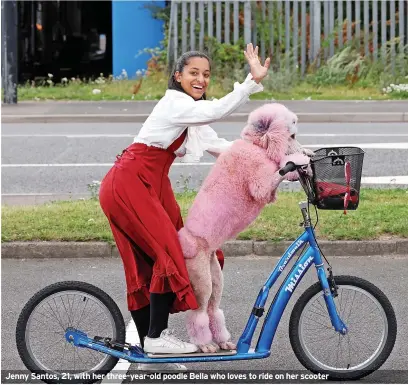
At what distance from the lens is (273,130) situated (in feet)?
17.5

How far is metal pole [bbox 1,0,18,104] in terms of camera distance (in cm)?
1977

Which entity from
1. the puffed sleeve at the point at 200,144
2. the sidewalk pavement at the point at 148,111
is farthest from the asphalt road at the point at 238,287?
the sidewalk pavement at the point at 148,111

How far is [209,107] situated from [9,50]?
15.3 metres

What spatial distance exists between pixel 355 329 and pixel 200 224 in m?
0.90

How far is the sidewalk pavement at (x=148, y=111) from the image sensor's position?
697 inches

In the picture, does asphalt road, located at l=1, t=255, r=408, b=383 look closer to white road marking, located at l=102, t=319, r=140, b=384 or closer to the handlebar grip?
white road marking, located at l=102, t=319, r=140, b=384

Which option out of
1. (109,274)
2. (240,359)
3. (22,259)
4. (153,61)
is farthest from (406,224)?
(153,61)

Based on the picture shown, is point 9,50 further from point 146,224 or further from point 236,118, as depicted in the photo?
point 146,224

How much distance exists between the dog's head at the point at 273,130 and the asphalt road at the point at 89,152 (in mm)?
5324

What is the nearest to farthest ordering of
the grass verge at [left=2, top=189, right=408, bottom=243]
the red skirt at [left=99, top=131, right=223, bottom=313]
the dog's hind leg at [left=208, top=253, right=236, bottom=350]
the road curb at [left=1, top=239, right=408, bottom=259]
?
1. the red skirt at [left=99, top=131, right=223, bottom=313]
2. the dog's hind leg at [left=208, top=253, right=236, bottom=350]
3. the road curb at [left=1, top=239, right=408, bottom=259]
4. the grass verge at [left=2, top=189, right=408, bottom=243]

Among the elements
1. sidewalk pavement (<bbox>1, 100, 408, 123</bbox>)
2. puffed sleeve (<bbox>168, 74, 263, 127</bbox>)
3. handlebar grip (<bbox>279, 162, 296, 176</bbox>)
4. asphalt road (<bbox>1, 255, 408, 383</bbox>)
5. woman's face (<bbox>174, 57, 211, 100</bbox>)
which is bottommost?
asphalt road (<bbox>1, 255, 408, 383</bbox>)

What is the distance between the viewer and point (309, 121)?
17.7 m

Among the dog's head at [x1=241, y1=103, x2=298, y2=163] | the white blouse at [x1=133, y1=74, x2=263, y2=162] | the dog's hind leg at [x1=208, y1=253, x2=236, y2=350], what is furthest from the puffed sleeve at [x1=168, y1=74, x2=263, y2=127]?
the dog's hind leg at [x1=208, y1=253, x2=236, y2=350]

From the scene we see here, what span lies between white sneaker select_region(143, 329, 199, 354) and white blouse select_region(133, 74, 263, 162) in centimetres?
86
